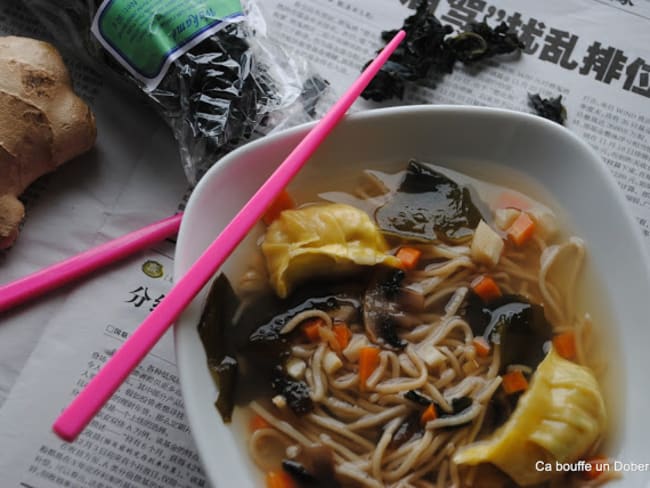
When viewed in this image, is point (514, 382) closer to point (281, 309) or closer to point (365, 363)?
point (365, 363)

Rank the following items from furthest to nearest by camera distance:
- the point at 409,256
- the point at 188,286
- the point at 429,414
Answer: the point at 409,256 < the point at 429,414 < the point at 188,286

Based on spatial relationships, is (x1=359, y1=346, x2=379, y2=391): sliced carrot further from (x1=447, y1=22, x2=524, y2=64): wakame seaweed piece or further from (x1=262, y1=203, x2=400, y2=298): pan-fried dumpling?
(x1=447, y1=22, x2=524, y2=64): wakame seaweed piece

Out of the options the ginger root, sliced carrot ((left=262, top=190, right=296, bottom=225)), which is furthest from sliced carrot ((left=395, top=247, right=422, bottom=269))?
the ginger root

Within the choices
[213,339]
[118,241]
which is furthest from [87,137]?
[213,339]

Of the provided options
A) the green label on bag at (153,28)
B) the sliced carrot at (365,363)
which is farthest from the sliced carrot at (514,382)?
the green label on bag at (153,28)

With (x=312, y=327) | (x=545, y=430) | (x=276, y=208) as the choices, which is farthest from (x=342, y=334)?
(x=545, y=430)
